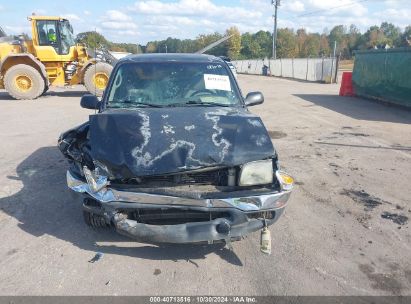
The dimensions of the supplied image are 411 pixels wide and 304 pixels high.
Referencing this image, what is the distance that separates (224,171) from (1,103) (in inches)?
582

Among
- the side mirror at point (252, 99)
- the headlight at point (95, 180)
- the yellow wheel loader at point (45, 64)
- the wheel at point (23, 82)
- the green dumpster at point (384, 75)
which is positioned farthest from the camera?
the yellow wheel loader at point (45, 64)

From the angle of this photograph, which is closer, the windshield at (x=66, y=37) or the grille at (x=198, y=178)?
the grille at (x=198, y=178)

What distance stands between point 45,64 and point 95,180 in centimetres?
1483

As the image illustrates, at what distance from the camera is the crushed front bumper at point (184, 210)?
3268mm

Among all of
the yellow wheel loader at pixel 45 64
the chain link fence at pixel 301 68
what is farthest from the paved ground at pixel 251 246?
the chain link fence at pixel 301 68

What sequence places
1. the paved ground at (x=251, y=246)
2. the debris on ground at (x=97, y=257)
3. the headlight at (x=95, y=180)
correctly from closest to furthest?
the paved ground at (x=251, y=246) → the headlight at (x=95, y=180) → the debris on ground at (x=97, y=257)

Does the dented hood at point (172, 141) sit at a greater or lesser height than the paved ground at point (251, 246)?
greater

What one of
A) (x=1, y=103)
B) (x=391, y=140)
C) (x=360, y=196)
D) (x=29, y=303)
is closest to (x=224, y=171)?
(x=29, y=303)

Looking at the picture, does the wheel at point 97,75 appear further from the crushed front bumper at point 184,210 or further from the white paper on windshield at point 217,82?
the crushed front bumper at point 184,210

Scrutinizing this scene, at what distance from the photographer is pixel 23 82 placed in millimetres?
16062

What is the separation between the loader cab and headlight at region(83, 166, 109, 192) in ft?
47.2

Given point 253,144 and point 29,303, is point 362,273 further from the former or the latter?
point 29,303

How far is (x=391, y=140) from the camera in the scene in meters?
8.62

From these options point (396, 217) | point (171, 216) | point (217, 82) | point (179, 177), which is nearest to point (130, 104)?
point (217, 82)
